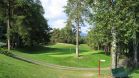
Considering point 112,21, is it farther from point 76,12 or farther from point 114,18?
point 76,12

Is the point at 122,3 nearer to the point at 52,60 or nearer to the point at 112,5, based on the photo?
A: the point at 112,5

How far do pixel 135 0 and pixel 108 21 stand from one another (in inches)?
124

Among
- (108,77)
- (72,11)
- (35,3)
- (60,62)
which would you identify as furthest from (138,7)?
(35,3)

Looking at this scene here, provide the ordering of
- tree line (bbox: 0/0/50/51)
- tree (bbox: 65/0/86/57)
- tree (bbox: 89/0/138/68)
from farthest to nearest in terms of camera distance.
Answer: tree line (bbox: 0/0/50/51)
tree (bbox: 65/0/86/57)
tree (bbox: 89/0/138/68)

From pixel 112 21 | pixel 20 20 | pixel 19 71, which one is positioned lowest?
pixel 19 71

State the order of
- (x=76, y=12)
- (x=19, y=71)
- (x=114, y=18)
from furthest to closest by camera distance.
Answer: (x=76, y=12) < (x=114, y=18) < (x=19, y=71)

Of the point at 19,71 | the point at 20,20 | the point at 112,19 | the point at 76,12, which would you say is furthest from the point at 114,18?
the point at 20,20

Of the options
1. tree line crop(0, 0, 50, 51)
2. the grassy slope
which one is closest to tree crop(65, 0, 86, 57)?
tree line crop(0, 0, 50, 51)

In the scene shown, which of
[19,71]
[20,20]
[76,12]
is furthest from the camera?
[20,20]

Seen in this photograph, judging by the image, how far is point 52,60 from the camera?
4900cm

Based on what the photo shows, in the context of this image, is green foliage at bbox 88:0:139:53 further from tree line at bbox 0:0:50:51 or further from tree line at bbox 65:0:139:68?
tree line at bbox 0:0:50:51

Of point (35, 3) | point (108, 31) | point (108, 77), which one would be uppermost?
point (35, 3)

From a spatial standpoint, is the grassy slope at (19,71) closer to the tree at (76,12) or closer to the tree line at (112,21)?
the tree line at (112,21)

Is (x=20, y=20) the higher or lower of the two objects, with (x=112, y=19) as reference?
higher
